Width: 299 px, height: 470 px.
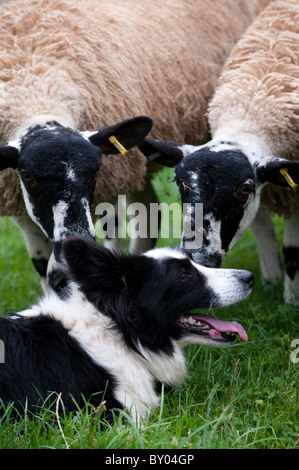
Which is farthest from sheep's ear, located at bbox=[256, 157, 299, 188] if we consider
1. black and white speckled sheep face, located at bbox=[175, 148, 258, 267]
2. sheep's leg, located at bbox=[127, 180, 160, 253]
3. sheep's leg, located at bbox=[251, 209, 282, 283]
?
sheep's leg, located at bbox=[127, 180, 160, 253]

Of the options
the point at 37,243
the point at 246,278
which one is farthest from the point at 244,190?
the point at 37,243

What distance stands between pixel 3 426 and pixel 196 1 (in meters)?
5.19

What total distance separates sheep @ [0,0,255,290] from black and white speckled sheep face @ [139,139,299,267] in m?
0.94

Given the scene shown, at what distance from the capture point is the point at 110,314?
351 centimetres

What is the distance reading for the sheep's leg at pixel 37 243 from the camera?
550cm

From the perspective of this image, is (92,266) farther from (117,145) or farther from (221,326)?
(117,145)

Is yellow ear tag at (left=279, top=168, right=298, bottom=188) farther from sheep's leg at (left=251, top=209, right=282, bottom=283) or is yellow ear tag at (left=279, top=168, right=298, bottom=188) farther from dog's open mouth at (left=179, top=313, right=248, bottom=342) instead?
sheep's leg at (left=251, top=209, right=282, bottom=283)

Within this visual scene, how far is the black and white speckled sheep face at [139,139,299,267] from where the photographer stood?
4359 mm

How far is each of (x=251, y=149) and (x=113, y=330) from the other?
182 centimetres

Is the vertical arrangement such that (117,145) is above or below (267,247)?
above

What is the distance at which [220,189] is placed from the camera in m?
4.34

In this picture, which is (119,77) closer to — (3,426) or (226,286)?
(226,286)

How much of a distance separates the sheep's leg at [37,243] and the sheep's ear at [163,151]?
1.17 m
